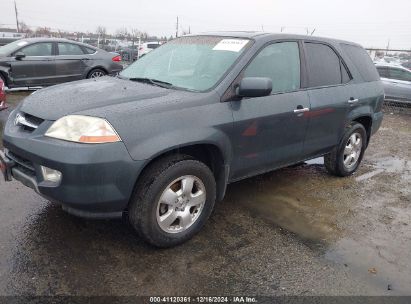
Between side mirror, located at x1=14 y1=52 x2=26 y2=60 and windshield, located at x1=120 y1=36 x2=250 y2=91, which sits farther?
side mirror, located at x1=14 y1=52 x2=26 y2=60

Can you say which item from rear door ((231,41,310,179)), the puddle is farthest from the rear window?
the puddle

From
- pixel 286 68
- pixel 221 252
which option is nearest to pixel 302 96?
pixel 286 68

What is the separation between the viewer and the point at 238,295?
2.71 meters

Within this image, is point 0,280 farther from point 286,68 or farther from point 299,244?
point 286,68

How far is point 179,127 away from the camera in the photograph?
9.83ft

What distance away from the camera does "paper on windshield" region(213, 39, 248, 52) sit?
12.1ft

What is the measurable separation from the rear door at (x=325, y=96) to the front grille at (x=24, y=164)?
2.70 m

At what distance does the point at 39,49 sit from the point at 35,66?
1.61ft

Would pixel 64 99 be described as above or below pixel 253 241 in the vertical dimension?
above

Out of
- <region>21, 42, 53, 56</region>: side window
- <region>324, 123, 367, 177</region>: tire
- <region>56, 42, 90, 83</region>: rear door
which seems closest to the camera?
<region>324, 123, 367, 177</region>: tire

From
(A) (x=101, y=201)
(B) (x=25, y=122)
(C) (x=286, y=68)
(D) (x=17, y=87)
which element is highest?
(C) (x=286, y=68)

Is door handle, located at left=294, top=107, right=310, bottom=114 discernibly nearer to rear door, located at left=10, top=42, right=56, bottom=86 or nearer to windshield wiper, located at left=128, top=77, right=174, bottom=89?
windshield wiper, located at left=128, top=77, right=174, bottom=89

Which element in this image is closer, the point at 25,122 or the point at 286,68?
the point at 25,122

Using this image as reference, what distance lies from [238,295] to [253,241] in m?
0.78
